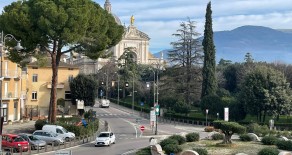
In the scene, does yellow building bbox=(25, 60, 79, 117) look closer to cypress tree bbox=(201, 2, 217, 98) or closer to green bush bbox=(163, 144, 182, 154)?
cypress tree bbox=(201, 2, 217, 98)

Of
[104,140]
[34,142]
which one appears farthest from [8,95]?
[34,142]

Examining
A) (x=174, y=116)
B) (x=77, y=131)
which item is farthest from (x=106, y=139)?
(x=174, y=116)

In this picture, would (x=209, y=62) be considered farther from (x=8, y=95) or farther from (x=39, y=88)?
(x=8, y=95)

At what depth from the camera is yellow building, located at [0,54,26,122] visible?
5888cm

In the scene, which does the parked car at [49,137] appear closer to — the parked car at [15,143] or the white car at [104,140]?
the white car at [104,140]

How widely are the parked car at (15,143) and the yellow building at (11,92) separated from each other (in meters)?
20.1

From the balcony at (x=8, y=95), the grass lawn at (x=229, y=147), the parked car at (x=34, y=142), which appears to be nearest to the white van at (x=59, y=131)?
the parked car at (x=34, y=142)

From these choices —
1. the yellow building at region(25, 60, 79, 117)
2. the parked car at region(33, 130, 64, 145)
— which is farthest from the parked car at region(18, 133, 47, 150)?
the yellow building at region(25, 60, 79, 117)

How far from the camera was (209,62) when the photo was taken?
82875 millimetres

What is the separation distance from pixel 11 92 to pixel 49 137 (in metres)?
19.8

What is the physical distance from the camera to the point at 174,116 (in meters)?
84.1

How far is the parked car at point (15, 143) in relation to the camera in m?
37.2

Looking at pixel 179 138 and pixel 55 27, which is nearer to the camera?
pixel 179 138

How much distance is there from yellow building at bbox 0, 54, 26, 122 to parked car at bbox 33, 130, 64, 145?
15.7 meters
